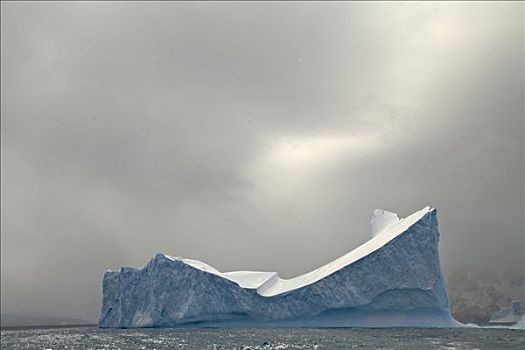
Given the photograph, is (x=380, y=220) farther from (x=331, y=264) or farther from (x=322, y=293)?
(x=322, y=293)

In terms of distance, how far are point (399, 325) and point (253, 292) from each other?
1107 cm

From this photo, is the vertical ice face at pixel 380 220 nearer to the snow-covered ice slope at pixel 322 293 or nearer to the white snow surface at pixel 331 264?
the white snow surface at pixel 331 264

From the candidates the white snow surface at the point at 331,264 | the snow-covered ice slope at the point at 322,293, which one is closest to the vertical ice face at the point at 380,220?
the white snow surface at the point at 331,264

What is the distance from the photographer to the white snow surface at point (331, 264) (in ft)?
128

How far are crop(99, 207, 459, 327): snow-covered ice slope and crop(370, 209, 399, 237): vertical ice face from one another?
5050 mm

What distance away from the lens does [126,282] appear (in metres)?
42.6

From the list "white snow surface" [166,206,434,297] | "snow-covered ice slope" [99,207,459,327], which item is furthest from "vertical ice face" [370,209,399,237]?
"snow-covered ice slope" [99,207,459,327]

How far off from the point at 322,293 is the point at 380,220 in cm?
1306

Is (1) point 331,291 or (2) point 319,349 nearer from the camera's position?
(2) point 319,349

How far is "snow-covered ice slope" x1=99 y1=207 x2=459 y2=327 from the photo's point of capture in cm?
3712

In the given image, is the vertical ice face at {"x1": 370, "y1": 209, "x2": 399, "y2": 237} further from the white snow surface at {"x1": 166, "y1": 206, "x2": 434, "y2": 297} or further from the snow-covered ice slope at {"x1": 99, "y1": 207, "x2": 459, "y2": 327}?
the snow-covered ice slope at {"x1": 99, "y1": 207, "x2": 459, "y2": 327}

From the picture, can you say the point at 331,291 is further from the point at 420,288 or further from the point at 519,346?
the point at 519,346

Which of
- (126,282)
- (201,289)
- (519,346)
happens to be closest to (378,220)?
(201,289)

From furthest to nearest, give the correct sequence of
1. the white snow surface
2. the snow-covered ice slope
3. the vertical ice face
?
the vertical ice face
the white snow surface
the snow-covered ice slope
